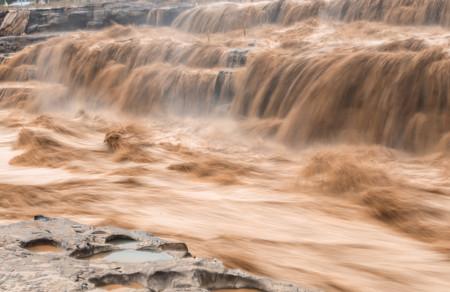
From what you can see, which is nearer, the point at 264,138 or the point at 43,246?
the point at 43,246

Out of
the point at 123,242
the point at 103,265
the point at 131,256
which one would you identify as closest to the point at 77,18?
the point at 123,242

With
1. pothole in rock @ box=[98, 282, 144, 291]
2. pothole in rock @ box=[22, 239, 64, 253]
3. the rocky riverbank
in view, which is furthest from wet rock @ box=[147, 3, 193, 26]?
pothole in rock @ box=[98, 282, 144, 291]

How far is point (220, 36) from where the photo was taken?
13711 mm

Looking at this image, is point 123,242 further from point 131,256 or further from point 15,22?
point 15,22

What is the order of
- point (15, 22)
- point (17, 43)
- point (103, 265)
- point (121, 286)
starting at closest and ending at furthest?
point (121, 286) < point (103, 265) < point (17, 43) < point (15, 22)

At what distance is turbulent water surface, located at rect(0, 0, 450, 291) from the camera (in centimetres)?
396

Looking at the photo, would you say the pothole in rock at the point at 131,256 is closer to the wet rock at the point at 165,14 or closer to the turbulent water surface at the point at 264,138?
the turbulent water surface at the point at 264,138

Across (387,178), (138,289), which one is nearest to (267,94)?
(387,178)

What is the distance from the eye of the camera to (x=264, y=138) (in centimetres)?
840

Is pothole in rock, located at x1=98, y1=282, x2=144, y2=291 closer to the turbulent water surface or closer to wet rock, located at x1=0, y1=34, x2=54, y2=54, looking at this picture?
the turbulent water surface

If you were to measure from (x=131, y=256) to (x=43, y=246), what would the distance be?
1.46ft

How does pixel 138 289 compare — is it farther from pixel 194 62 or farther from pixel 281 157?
pixel 194 62

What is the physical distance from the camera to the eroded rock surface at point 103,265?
7.91ft

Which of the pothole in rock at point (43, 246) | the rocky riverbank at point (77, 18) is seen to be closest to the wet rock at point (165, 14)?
the rocky riverbank at point (77, 18)
